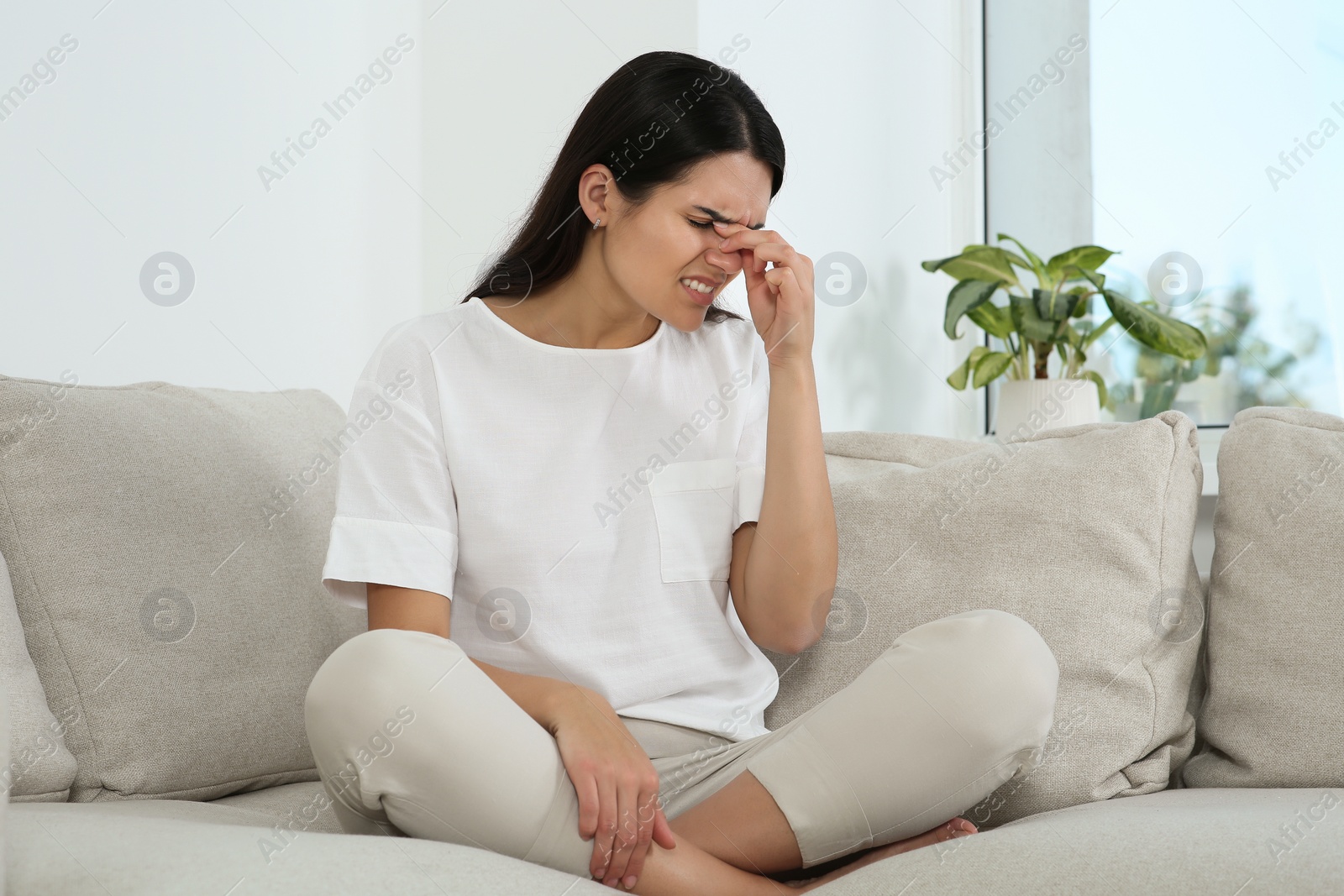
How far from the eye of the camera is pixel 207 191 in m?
1.69

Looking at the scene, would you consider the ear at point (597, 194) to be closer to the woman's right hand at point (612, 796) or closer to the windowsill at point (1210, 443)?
the woman's right hand at point (612, 796)

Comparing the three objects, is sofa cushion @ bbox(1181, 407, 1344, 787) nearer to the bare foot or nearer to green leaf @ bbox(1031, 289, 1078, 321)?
the bare foot

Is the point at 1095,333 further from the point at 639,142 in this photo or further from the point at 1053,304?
the point at 639,142

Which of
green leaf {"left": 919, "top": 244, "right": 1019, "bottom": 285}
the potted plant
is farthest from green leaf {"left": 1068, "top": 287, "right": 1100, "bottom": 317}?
green leaf {"left": 919, "top": 244, "right": 1019, "bottom": 285}

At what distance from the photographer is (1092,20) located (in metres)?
2.37

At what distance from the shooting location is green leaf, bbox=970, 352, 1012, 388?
216cm

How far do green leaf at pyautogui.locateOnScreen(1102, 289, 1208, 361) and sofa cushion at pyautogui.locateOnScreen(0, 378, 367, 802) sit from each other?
4.75 feet

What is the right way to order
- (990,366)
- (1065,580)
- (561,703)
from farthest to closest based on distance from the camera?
(990,366), (1065,580), (561,703)

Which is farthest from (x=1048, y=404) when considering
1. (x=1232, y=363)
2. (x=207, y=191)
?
(x=207, y=191)

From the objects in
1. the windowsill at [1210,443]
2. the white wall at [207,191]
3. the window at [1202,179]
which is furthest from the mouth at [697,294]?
the window at [1202,179]

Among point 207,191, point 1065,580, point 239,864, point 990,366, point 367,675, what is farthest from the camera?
point 990,366

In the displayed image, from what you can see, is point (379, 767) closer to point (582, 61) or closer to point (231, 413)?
point (231, 413)

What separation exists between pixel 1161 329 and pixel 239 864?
1.75 meters

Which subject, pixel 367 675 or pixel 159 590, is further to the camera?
pixel 159 590
